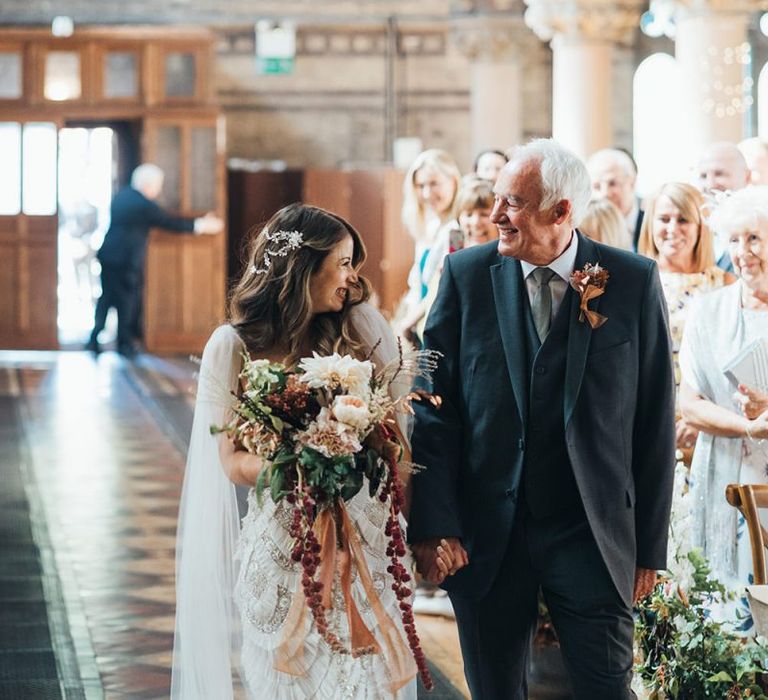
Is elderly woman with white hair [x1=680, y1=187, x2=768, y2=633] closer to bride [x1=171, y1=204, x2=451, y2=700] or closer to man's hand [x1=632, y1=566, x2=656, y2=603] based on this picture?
man's hand [x1=632, y1=566, x2=656, y2=603]

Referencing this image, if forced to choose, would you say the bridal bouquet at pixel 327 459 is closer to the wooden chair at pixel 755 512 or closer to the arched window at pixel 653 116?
the wooden chair at pixel 755 512

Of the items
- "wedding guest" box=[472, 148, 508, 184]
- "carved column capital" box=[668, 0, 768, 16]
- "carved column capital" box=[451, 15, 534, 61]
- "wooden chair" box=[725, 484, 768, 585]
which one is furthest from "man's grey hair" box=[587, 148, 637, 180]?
"carved column capital" box=[451, 15, 534, 61]

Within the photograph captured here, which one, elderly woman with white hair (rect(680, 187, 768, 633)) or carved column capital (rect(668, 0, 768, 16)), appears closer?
elderly woman with white hair (rect(680, 187, 768, 633))

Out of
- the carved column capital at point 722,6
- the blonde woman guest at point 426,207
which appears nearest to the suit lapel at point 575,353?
the blonde woman guest at point 426,207

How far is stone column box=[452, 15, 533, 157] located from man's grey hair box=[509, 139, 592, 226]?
15531 mm

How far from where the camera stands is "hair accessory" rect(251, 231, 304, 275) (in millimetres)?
3666

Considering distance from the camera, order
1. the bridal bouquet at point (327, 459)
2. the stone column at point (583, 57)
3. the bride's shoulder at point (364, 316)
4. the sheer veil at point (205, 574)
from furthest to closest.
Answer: the stone column at point (583, 57), the sheer veil at point (205, 574), the bride's shoulder at point (364, 316), the bridal bouquet at point (327, 459)

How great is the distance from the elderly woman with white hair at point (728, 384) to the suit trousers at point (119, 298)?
36.8 feet

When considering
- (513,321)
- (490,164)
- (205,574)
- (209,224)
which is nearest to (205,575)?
(205,574)

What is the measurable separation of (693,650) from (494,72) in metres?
15.5

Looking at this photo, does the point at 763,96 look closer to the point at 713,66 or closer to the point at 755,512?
the point at 713,66

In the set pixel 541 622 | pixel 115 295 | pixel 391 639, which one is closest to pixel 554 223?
pixel 391 639

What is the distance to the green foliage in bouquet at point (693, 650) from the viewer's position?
4.03m

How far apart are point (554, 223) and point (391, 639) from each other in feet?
3.19
